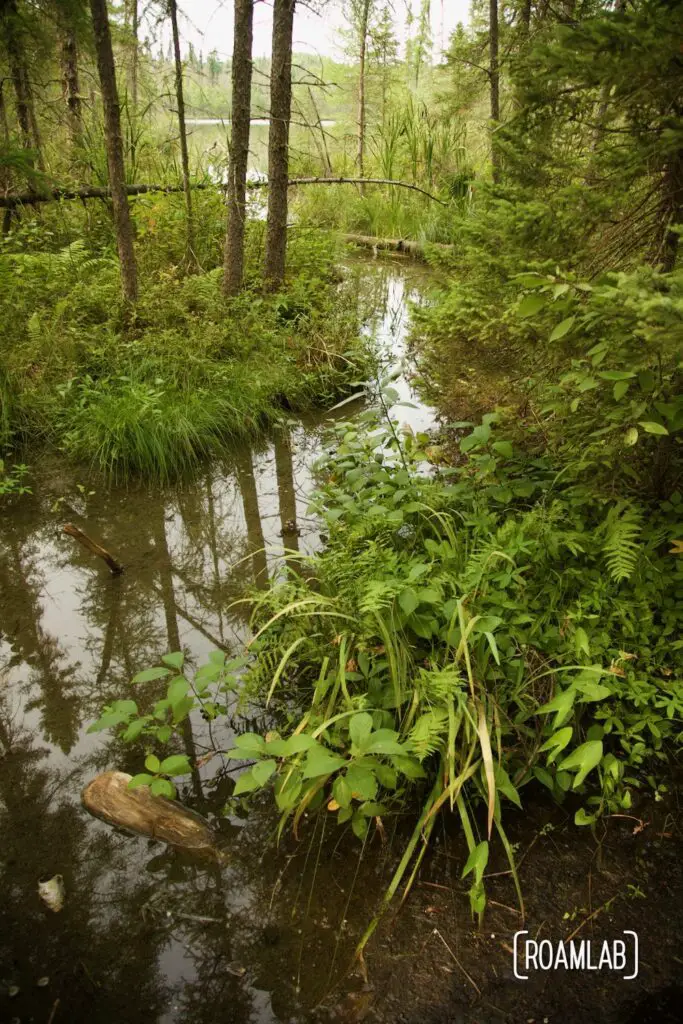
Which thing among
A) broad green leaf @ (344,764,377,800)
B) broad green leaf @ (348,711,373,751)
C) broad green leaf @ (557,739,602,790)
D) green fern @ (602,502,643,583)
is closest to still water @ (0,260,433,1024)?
broad green leaf @ (344,764,377,800)

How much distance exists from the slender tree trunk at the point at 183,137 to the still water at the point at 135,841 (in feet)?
13.6

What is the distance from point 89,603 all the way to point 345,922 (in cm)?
226

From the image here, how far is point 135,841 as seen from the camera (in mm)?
2324

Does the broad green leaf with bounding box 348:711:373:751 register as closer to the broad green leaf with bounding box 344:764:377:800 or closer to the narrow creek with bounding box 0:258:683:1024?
the broad green leaf with bounding box 344:764:377:800

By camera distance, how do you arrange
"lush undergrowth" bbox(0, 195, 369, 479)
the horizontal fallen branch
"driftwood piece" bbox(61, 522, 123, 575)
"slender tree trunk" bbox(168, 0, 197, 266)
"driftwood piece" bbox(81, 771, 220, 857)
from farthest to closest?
the horizontal fallen branch → "slender tree trunk" bbox(168, 0, 197, 266) → "lush undergrowth" bbox(0, 195, 369, 479) → "driftwood piece" bbox(61, 522, 123, 575) → "driftwood piece" bbox(81, 771, 220, 857)

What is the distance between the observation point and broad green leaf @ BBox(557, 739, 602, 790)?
81.2 inches

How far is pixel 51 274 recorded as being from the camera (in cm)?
616

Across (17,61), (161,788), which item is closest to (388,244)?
(17,61)

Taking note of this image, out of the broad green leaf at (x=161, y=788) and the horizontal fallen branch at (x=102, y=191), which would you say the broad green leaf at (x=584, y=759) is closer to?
the broad green leaf at (x=161, y=788)

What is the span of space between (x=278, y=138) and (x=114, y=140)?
1.86 meters

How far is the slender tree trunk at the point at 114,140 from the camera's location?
195 inches

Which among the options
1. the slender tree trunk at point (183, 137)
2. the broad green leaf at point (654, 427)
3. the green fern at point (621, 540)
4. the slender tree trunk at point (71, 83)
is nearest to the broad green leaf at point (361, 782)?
the green fern at point (621, 540)

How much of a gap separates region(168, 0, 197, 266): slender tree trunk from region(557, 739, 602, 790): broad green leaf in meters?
6.53

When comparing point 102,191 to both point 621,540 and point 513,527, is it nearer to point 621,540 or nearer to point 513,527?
point 513,527
